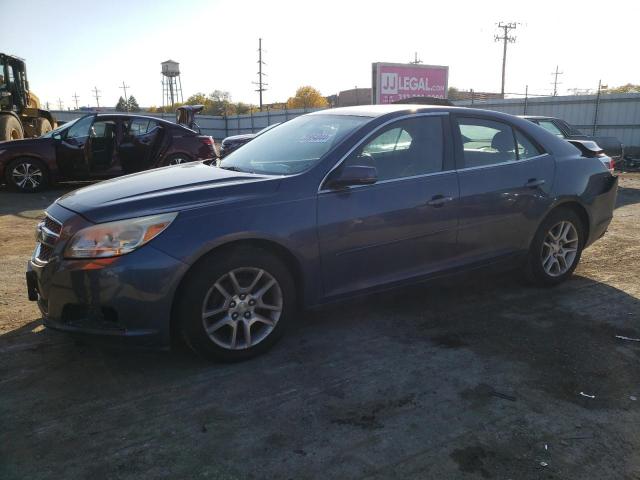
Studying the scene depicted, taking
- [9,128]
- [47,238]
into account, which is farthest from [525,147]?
[9,128]

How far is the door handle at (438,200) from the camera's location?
154 inches

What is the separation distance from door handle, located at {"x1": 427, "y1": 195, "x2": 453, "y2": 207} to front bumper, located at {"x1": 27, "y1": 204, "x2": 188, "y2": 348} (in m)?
1.89

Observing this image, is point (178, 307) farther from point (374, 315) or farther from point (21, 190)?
point (21, 190)

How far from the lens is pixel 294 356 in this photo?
3.50 meters

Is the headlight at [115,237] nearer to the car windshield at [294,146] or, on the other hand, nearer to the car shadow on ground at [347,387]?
the car shadow on ground at [347,387]

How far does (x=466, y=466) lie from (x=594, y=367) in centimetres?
147

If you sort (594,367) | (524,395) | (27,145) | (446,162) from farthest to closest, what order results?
(27,145) < (446,162) < (594,367) < (524,395)

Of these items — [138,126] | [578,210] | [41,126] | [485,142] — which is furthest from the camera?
[41,126]

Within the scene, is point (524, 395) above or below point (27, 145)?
below

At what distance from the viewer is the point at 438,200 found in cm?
396

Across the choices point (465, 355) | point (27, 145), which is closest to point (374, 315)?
point (465, 355)

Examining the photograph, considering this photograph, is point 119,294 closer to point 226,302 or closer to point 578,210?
point 226,302

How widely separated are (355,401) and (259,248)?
1112 millimetres

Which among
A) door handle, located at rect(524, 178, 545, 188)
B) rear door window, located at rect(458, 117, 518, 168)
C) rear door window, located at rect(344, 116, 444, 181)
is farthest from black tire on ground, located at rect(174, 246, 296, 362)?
door handle, located at rect(524, 178, 545, 188)
